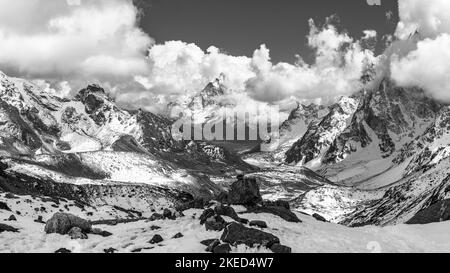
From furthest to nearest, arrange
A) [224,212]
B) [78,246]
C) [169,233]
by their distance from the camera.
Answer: [224,212]
[169,233]
[78,246]

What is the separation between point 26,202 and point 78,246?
4425cm

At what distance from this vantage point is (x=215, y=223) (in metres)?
42.8

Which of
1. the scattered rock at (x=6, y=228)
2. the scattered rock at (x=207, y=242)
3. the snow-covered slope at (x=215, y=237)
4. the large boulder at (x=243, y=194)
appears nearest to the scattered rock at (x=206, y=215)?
the snow-covered slope at (x=215, y=237)

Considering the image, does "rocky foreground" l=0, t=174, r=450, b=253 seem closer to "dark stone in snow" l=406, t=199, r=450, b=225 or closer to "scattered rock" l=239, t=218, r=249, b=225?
"scattered rock" l=239, t=218, r=249, b=225

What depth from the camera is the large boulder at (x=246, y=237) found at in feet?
125

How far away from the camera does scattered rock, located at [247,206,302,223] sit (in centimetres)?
5038

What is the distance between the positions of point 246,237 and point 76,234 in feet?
46.2

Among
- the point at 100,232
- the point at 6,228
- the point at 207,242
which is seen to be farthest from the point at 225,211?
the point at 6,228

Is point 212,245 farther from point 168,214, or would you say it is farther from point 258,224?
point 168,214

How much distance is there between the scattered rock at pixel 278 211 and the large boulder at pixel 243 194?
3097mm
